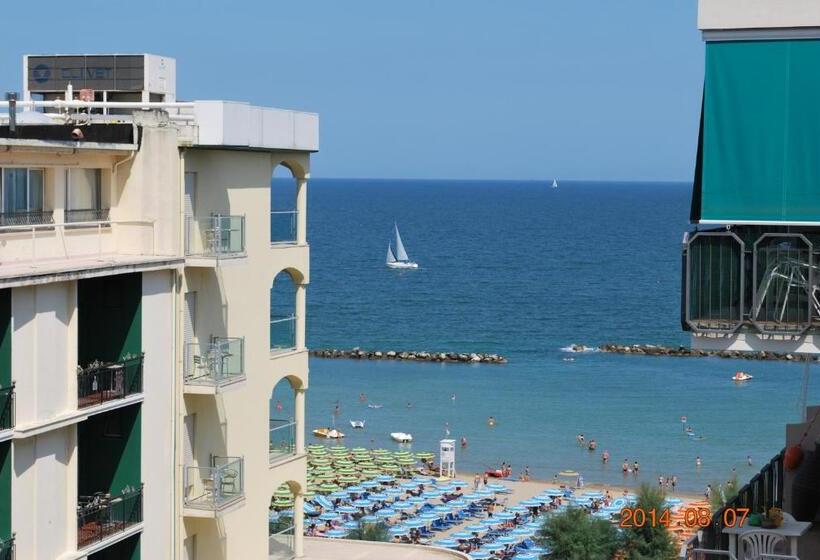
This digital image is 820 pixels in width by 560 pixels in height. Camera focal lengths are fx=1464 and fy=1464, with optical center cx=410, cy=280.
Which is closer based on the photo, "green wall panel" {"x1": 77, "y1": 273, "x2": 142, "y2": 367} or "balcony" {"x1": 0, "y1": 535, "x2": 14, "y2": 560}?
"balcony" {"x1": 0, "y1": 535, "x2": 14, "y2": 560}

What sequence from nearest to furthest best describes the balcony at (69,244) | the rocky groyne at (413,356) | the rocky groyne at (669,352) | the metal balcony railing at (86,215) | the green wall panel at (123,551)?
the balcony at (69,244) < the metal balcony railing at (86,215) < the green wall panel at (123,551) < the rocky groyne at (669,352) < the rocky groyne at (413,356)

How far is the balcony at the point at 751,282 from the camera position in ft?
56.6

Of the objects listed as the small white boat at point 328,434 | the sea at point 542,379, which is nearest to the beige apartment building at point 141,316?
the sea at point 542,379

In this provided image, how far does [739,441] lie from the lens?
66.2 metres

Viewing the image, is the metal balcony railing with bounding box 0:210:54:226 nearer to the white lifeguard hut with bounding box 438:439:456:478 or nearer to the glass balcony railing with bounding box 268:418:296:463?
the glass balcony railing with bounding box 268:418:296:463

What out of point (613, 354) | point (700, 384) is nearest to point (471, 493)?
point (700, 384)

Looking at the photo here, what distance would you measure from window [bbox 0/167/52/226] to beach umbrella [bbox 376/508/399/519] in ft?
105

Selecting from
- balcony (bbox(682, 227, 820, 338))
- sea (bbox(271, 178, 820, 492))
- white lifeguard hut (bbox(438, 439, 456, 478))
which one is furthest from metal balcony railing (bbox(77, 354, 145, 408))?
sea (bbox(271, 178, 820, 492))

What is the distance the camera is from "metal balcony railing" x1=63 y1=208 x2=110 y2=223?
18.6 metres

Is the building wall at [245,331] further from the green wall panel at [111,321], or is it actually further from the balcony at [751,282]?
the balcony at [751,282]

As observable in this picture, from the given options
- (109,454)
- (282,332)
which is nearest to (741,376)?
(282,332)

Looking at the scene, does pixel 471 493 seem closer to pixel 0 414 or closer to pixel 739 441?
pixel 739 441

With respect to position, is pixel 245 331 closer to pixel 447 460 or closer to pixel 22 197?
pixel 22 197

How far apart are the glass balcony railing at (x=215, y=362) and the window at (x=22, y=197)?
344cm
